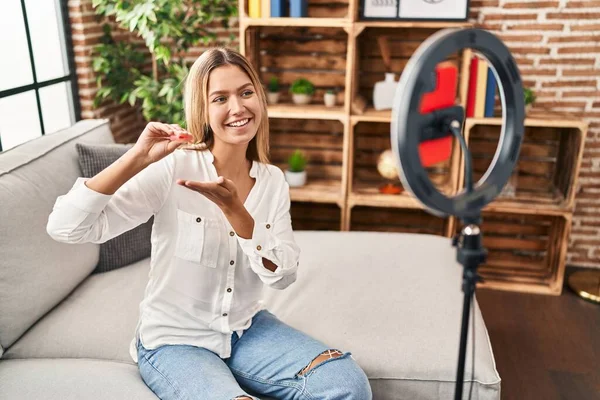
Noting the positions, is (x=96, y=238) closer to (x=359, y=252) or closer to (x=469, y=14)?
(x=359, y=252)

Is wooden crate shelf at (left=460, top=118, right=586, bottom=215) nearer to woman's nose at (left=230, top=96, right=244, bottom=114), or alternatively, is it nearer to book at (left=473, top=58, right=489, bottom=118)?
book at (left=473, top=58, right=489, bottom=118)

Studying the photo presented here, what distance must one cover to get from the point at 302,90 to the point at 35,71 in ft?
4.18

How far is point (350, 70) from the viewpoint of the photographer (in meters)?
2.73

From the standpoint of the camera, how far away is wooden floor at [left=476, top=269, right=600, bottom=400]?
7.21 feet

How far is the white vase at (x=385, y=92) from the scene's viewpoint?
2889mm

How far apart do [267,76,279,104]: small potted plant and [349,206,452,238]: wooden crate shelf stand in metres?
0.78

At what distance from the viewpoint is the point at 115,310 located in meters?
1.85

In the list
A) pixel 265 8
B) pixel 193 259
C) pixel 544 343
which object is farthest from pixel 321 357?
pixel 265 8

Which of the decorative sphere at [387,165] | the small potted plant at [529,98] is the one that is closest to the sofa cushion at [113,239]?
the decorative sphere at [387,165]

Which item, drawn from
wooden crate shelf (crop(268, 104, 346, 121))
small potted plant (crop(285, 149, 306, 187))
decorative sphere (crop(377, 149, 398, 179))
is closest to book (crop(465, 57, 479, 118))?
decorative sphere (crop(377, 149, 398, 179))

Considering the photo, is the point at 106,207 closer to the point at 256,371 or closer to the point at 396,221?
the point at 256,371

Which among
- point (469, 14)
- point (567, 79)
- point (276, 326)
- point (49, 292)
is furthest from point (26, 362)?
point (567, 79)

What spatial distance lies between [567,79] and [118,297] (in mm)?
2440

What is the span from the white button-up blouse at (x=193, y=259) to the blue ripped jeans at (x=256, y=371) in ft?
0.15
